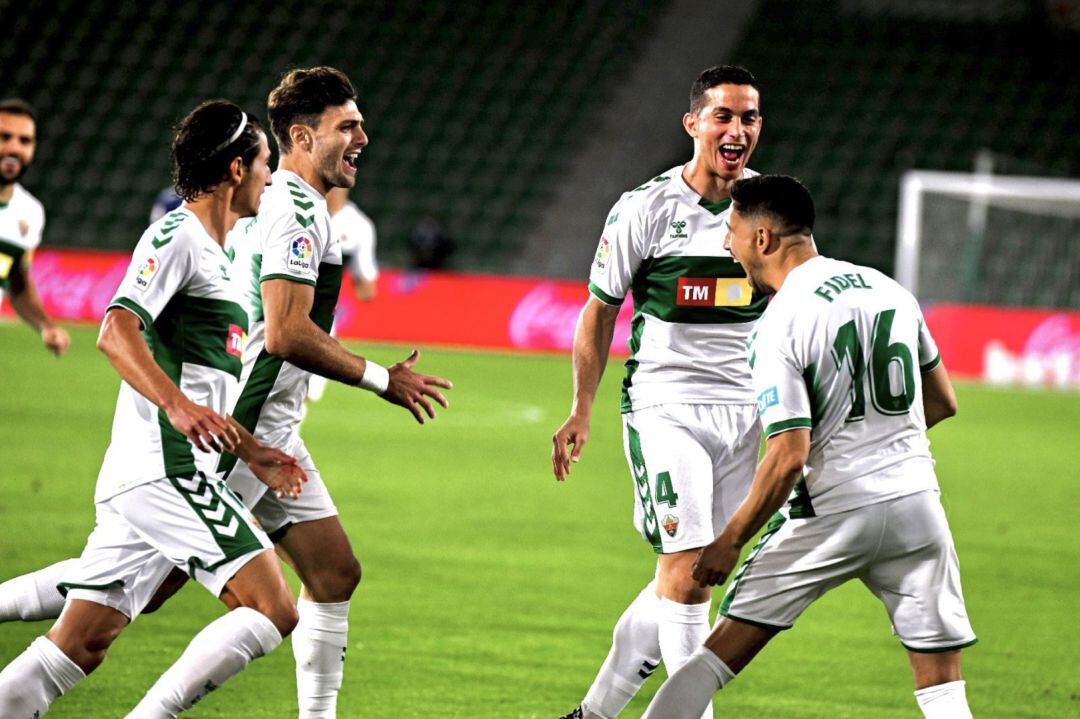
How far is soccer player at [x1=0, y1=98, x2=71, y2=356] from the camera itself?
361 inches

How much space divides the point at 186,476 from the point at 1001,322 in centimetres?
1948

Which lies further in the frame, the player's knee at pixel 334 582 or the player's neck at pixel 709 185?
the player's neck at pixel 709 185

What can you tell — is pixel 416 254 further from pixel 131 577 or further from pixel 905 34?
pixel 131 577

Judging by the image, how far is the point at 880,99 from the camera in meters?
31.2

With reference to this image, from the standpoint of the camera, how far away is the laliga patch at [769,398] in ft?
14.0

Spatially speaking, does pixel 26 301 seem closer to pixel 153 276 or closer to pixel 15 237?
pixel 15 237

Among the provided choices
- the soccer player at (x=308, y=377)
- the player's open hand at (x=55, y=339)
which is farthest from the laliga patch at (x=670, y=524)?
the player's open hand at (x=55, y=339)

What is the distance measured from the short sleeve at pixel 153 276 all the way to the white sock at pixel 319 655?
1.27m

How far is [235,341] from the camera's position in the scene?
15.6 feet

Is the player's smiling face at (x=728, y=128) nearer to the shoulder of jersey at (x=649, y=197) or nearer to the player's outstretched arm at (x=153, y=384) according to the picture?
the shoulder of jersey at (x=649, y=197)

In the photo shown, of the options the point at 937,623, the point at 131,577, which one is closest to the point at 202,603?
the point at 131,577

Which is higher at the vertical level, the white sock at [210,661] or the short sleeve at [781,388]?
the short sleeve at [781,388]

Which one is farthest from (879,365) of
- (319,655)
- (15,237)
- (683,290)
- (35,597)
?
(15,237)

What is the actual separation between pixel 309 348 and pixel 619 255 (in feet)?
4.55
